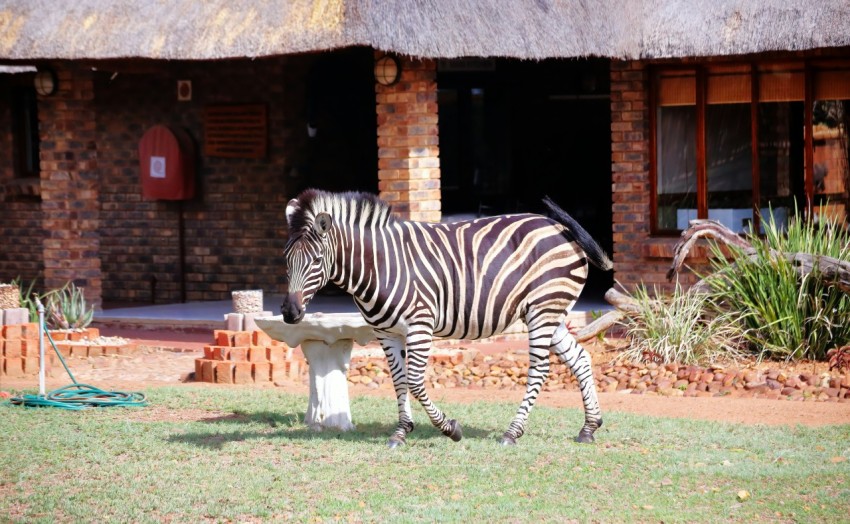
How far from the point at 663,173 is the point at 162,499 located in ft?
26.7

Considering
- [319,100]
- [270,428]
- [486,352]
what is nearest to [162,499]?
[270,428]

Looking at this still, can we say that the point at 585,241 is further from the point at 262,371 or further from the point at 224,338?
the point at 224,338

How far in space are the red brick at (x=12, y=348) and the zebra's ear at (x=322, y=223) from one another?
491 cm

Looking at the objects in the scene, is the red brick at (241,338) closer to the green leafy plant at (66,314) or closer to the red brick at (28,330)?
the red brick at (28,330)

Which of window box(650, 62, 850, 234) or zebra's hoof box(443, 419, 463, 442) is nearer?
zebra's hoof box(443, 419, 463, 442)

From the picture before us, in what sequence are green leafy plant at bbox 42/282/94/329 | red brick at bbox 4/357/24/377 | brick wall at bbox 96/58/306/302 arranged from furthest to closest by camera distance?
brick wall at bbox 96/58/306/302, green leafy plant at bbox 42/282/94/329, red brick at bbox 4/357/24/377

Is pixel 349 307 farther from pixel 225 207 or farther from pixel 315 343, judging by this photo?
pixel 315 343

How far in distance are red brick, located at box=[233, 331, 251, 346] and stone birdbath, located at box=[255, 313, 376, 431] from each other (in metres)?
2.42

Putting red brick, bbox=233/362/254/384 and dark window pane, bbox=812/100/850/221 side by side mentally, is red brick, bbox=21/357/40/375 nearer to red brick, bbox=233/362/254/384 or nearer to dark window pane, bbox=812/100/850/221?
red brick, bbox=233/362/254/384

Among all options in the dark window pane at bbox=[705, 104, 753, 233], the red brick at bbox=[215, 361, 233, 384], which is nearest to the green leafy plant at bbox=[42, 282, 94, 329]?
the red brick at bbox=[215, 361, 233, 384]

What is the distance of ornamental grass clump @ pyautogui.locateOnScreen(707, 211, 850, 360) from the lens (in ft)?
35.7

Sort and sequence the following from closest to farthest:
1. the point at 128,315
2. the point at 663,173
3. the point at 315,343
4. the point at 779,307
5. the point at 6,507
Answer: the point at 6,507 < the point at 315,343 < the point at 779,307 < the point at 663,173 < the point at 128,315

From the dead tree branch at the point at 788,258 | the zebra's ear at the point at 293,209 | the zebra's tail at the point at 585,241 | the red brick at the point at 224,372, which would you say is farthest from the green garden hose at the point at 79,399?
the dead tree branch at the point at 788,258

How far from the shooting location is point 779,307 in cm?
1096
